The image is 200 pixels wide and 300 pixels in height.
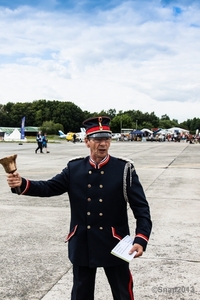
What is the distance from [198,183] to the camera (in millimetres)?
11469

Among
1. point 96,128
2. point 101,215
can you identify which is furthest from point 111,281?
point 96,128

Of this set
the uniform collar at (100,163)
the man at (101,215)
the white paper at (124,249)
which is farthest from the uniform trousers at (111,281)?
the uniform collar at (100,163)

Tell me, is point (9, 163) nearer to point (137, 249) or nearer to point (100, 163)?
point (100, 163)

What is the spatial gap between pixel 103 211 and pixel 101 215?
3 cm

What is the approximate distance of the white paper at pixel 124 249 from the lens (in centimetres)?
265

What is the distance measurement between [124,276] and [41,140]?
23.8m

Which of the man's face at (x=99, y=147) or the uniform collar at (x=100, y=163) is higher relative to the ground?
the man's face at (x=99, y=147)

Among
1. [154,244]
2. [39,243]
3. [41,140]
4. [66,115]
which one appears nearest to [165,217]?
[154,244]

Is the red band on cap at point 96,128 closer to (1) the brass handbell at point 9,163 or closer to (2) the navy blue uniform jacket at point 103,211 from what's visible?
(2) the navy blue uniform jacket at point 103,211

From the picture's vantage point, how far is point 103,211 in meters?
2.85

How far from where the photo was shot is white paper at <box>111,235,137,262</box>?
2.65m

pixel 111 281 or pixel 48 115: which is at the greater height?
pixel 48 115

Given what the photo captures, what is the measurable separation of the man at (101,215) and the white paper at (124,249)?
0.17 ft

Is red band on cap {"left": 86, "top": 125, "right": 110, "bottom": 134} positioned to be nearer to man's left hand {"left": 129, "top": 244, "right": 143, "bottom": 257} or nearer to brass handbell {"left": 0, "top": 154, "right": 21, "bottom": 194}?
brass handbell {"left": 0, "top": 154, "right": 21, "bottom": 194}
